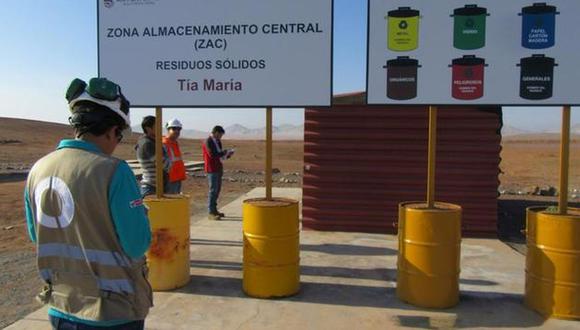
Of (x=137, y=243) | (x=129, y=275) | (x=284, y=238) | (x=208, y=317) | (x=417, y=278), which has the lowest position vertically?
(x=208, y=317)

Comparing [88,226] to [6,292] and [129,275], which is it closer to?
A: [129,275]

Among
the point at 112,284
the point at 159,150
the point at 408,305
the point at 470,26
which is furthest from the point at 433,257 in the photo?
the point at 112,284

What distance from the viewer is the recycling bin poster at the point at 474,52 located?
5125mm

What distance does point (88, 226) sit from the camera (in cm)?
220

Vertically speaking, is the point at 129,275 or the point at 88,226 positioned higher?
the point at 88,226

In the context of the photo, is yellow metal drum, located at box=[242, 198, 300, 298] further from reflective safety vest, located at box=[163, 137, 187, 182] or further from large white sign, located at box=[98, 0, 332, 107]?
reflective safety vest, located at box=[163, 137, 187, 182]

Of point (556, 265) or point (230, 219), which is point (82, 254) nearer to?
point (556, 265)

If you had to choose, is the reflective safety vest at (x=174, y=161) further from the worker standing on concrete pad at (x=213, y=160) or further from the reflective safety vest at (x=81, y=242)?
the reflective safety vest at (x=81, y=242)

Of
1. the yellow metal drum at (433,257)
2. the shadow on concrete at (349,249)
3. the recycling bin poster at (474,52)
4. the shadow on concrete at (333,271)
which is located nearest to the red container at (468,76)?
the recycling bin poster at (474,52)

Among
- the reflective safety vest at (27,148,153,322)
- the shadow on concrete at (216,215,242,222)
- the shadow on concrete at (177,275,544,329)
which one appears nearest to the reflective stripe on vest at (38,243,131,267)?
the reflective safety vest at (27,148,153,322)

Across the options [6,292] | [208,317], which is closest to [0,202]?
[6,292]

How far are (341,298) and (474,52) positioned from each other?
290cm

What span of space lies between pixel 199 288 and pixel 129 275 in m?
3.65

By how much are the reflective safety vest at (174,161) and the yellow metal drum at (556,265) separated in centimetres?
482
